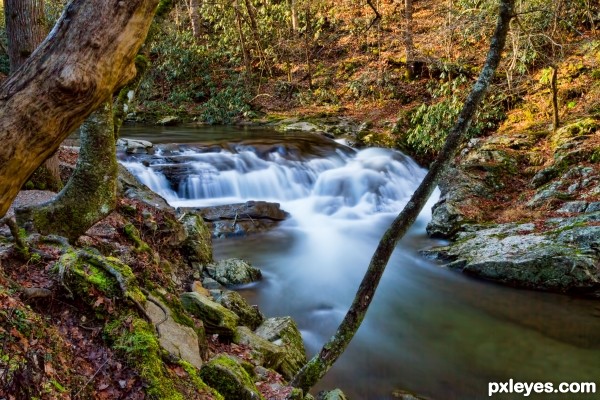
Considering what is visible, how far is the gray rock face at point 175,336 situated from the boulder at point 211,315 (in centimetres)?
71

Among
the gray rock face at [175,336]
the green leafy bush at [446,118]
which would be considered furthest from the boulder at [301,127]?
the gray rock face at [175,336]

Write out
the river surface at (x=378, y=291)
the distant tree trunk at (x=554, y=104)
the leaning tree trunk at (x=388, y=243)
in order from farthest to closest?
the distant tree trunk at (x=554, y=104), the river surface at (x=378, y=291), the leaning tree trunk at (x=388, y=243)

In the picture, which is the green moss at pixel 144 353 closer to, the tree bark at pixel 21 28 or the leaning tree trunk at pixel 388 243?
the leaning tree trunk at pixel 388 243

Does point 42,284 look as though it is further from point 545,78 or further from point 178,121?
point 178,121

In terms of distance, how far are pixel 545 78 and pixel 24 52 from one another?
12883mm

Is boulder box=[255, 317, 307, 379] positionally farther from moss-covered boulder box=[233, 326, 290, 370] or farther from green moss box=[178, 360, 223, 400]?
green moss box=[178, 360, 223, 400]

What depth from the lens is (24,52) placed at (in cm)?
567

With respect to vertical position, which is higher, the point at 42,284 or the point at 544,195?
the point at 42,284

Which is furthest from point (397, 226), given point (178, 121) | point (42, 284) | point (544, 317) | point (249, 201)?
point (178, 121)

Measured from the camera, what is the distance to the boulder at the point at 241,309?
218 inches

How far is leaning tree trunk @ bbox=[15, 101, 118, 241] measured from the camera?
411 centimetres

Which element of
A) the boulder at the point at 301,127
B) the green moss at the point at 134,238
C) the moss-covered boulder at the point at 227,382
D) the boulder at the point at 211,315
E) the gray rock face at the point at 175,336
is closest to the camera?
the moss-covered boulder at the point at 227,382

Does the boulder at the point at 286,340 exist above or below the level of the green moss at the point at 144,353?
below

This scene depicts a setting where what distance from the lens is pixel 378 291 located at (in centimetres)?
818
